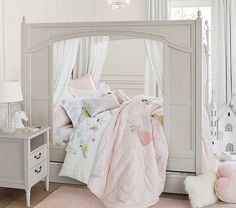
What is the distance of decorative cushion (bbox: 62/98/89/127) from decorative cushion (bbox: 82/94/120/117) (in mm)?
54

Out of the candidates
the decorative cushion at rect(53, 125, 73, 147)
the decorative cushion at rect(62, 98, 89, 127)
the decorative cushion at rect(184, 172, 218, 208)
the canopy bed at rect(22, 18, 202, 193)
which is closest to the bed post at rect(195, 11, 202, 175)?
the canopy bed at rect(22, 18, 202, 193)

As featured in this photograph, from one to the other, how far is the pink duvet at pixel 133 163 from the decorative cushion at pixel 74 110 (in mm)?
489

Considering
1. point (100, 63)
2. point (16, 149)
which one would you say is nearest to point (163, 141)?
point (16, 149)

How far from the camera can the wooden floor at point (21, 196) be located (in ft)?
12.2

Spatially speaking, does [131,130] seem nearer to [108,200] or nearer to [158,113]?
[158,113]

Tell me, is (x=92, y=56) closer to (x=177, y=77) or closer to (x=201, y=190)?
(x=177, y=77)

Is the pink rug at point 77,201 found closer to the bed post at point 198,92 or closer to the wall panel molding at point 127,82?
the bed post at point 198,92

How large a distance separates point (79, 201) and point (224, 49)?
3204 millimetres

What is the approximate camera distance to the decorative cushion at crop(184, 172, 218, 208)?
3576 millimetres

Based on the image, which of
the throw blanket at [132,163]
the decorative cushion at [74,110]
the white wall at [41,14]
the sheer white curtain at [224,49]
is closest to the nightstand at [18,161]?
the throw blanket at [132,163]

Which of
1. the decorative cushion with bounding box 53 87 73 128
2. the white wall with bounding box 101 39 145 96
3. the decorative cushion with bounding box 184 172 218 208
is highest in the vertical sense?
the white wall with bounding box 101 39 145 96

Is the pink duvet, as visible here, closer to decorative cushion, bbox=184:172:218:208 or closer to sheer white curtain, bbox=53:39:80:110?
decorative cushion, bbox=184:172:218:208

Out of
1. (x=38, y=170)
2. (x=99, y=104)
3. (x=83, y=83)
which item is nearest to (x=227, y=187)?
(x=99, y=104)

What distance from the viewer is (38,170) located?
3863 mm
